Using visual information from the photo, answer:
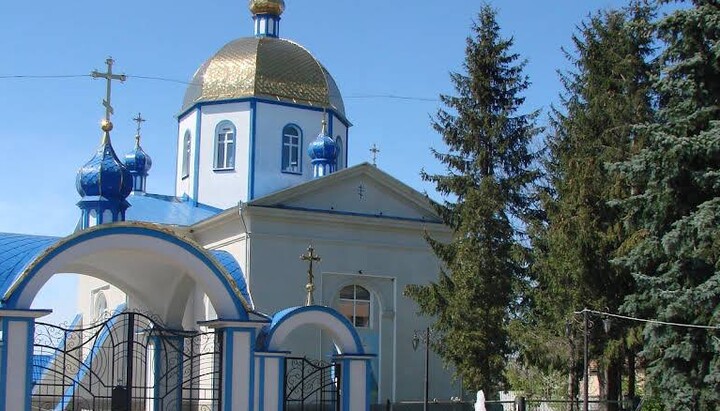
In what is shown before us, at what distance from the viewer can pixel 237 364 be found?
14.5 m

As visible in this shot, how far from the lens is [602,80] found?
2048 cm

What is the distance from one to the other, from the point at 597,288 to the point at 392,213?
23.7 feet

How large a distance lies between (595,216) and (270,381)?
812 centimetres

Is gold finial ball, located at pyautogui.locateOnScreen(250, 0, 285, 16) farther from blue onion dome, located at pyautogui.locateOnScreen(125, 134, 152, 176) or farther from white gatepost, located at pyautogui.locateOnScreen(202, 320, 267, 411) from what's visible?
white gatepost, located at pyautogui.locateOnScreen(202, 320, 267, 411)

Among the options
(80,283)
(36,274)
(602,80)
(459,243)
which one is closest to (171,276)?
(36,274)

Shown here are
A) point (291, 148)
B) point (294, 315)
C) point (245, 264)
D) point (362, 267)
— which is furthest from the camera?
point (291, 148)

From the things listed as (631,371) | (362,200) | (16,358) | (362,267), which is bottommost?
(631,371)

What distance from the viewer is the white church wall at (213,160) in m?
27.9

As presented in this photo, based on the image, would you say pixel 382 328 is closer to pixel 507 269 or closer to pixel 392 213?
pixel 392 213

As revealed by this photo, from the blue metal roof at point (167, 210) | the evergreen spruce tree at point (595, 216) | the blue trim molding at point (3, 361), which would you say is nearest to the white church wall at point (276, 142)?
the blue metal roof at point (167, 210)

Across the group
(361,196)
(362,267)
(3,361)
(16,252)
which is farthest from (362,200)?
(3,361)

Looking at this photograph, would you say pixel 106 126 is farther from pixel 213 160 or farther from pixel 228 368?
pixel 213 160

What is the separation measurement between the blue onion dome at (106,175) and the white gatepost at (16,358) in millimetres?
4599

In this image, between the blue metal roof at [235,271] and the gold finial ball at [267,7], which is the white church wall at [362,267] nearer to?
the blue metal roof at [235,271]
